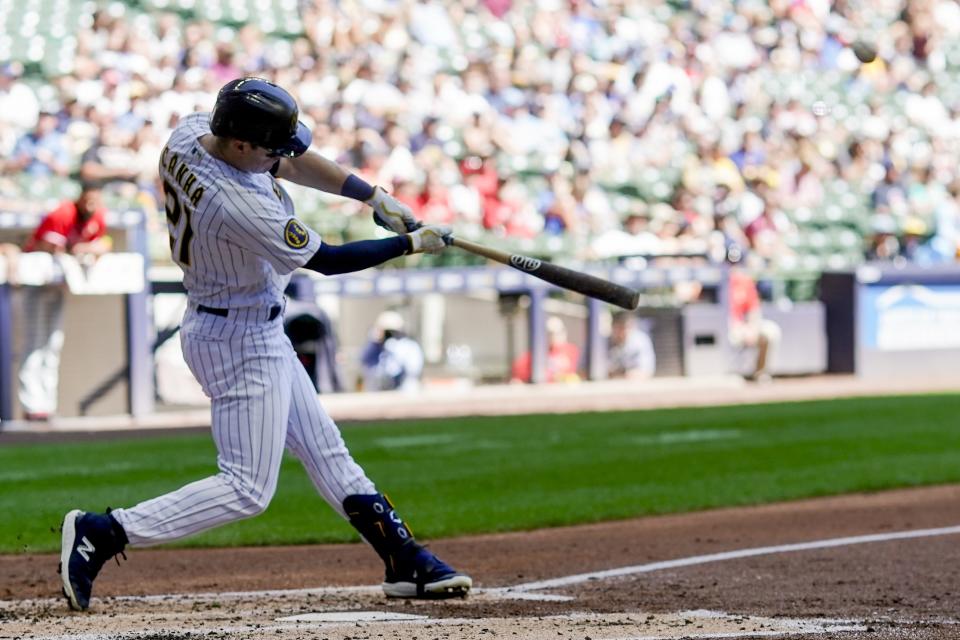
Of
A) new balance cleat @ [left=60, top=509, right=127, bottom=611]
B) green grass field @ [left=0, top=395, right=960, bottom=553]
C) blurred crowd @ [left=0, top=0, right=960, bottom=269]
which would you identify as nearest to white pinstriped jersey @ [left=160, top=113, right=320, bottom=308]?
new balance cleat @ [left=60, top=509, right=127, bottom=611]

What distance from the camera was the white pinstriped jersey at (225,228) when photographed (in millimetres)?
4199

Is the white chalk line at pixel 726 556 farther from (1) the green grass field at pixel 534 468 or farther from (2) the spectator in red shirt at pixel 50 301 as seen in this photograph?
(2) the spectator in red shirt at pixel 50 301

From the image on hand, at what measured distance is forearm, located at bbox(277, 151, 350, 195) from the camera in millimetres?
4789

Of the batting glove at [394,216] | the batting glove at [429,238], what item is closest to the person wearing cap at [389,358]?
the batting glove at [394,216]

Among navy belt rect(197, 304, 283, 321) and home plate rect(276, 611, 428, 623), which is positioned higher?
navy belt rect(197, 304, 283, 321)

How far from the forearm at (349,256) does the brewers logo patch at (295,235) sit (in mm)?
99

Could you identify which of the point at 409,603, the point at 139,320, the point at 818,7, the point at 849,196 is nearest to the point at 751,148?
the point at 849,196

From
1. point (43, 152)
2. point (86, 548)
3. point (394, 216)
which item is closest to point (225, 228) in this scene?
point (394, 216)

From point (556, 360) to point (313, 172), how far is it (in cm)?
1090

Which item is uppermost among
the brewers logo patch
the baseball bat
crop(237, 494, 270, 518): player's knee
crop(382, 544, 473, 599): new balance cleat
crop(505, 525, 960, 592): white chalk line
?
the brewers logo patch

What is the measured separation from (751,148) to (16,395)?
11.1 meters

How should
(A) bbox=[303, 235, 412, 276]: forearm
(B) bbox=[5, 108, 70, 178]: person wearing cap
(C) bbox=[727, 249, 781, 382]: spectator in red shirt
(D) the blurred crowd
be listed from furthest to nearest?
(C) bbox=[727, 249, 781, 382]: spectator in red shirt < (D) the blurred crowd < (B) bbox=[5, 108, 70, 178]: person wearing cap < (A) bbox=[303, 235, 412, 276]: forearm

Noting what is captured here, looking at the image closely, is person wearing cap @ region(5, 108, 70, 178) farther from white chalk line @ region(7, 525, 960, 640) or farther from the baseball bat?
the baseball bat

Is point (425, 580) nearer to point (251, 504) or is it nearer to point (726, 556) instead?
point (251, 504)
